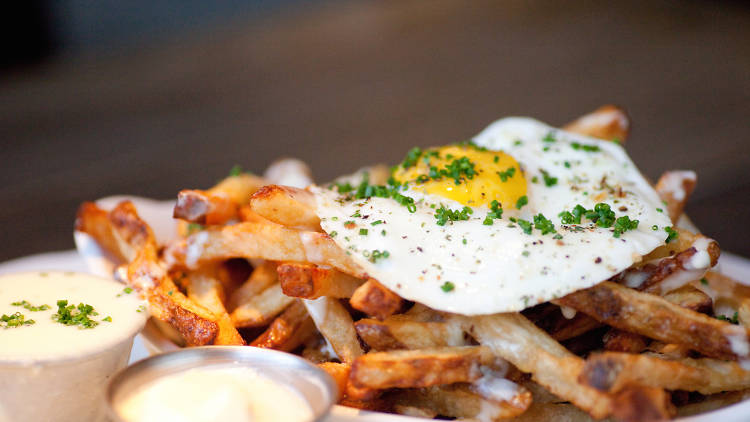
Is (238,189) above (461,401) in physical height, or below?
above

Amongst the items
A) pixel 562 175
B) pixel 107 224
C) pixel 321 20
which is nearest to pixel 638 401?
pixel 562 175

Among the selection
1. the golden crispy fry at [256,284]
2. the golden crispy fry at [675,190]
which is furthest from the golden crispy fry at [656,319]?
the golden crispy fry at [256,284]

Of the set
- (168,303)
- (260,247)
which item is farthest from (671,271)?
(168,303)

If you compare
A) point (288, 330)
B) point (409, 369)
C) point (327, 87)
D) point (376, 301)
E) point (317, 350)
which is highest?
point (376, 301)

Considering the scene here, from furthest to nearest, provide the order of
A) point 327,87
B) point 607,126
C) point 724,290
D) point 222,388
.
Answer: point 327,87 → point 607,126 → point 724,290 → point 222,388

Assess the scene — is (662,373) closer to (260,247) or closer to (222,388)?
(222,388)

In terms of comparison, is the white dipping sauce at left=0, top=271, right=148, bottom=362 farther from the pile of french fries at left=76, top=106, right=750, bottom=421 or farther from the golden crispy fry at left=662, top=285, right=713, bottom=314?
the golden crispy fry at left=662, top=285, right=713, bottom=314

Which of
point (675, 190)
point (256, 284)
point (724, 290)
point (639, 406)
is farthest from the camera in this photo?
point (675, 190)

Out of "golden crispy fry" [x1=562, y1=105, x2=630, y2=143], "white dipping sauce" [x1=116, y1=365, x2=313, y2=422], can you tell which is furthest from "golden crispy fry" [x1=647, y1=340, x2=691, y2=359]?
"golden crispy fry" [x1=562, y1=105, x2=630, y2=143]
